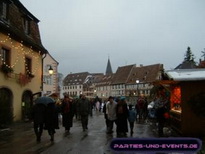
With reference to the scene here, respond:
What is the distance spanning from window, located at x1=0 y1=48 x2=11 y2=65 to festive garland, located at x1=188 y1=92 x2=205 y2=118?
12.9m

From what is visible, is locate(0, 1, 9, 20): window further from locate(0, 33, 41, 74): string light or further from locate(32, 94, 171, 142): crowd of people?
locate(32, 94, 171, 142): crowd of people

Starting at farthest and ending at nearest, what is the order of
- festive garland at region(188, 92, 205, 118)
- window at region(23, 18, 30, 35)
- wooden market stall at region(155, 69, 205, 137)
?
window at region(23, 18, 30, 35), wooden market stall at region(155, 69, 205, 137), festive garland at region(188, 92, 205, 118)

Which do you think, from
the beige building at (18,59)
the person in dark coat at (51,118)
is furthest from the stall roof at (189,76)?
the beige building at (18,59)

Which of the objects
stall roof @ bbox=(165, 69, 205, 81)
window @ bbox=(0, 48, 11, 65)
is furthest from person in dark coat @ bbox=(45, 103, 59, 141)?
window @ bbox=(0, 48, 11, 65)

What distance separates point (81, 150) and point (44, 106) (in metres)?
3.29

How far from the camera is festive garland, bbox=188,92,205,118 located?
1383cm

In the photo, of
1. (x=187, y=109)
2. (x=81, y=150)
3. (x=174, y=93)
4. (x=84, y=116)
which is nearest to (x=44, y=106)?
(x=81, y=150)

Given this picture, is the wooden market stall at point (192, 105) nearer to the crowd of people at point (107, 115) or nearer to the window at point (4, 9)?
the crowd of people at point (107, 115)

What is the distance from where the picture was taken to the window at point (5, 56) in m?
22.0

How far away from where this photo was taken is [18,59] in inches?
977

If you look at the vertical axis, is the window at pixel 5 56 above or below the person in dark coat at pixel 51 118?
above

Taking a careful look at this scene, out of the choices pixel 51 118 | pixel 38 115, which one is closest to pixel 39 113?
pixel 38 115

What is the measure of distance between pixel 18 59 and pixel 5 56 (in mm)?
1865

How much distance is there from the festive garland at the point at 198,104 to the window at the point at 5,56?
42.4ft
